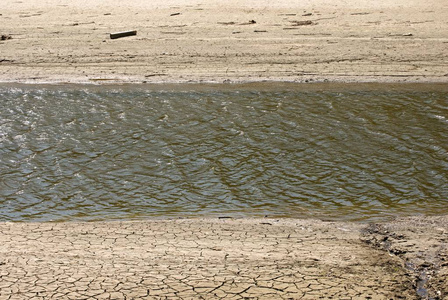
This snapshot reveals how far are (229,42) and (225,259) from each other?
31.5ft

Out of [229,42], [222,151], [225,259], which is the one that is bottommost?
[222,151]

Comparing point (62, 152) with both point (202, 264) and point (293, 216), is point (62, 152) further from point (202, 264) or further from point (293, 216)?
point (202, 264)

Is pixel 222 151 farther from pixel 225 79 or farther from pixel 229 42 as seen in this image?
pixel 229 42

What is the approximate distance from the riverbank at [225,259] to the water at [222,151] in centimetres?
52

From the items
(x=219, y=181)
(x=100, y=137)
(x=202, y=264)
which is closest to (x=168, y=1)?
(x=100, y=137)

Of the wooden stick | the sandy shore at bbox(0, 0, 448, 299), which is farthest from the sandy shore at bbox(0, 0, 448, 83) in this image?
the wooden stick

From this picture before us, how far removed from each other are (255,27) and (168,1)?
3803mm

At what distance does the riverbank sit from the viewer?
4.41 metres

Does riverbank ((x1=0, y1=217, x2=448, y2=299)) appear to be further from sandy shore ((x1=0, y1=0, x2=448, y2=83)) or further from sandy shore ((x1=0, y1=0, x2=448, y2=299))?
sandy shore ((x1=0, y1=0, x2=448, y2=83))

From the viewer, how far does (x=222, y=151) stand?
8.34 meters

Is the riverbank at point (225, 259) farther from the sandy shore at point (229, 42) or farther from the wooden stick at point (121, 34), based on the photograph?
the wooden stick at point (121, 34)

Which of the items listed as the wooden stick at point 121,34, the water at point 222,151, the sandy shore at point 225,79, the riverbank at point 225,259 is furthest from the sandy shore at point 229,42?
the riverbank at point 225,259

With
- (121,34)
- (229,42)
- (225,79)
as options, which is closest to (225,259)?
(225,79)

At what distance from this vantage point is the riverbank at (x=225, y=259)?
4.41 metres
